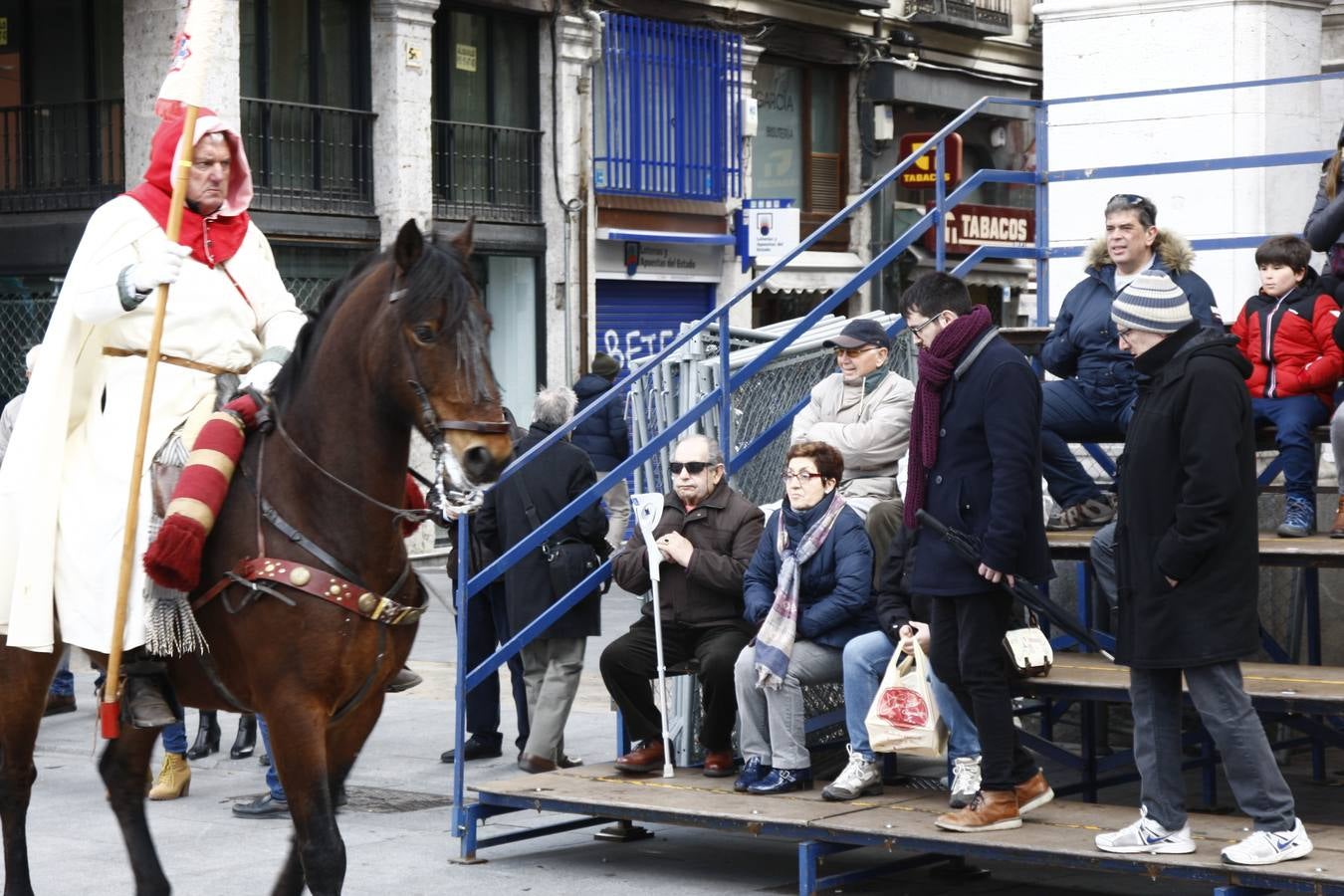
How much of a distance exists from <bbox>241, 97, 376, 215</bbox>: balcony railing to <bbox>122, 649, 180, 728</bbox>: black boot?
13756mm

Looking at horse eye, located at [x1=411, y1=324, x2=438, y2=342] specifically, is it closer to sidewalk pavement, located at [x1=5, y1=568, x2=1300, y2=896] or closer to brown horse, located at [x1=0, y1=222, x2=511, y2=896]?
brown horse, located at [x1=0, y1=222, x2=511, y2=896]

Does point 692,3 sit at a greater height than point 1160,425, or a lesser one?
greater

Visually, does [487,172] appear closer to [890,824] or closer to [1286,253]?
[1286,253]

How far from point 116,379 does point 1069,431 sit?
4.34 metres

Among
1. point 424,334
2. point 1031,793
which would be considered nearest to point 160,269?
point 424,334

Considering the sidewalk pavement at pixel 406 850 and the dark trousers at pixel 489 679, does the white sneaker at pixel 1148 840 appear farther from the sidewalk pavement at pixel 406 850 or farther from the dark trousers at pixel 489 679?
the dark trousers at pixel 489 679

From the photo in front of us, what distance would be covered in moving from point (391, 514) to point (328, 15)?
51.4 ft

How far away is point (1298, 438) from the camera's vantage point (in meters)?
8.48

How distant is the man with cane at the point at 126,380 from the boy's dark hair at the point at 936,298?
2256 mm

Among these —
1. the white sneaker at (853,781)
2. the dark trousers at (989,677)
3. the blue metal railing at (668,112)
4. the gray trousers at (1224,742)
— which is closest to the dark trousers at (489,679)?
the white sneaker at (853,781)

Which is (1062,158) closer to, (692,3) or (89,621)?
(89,621)

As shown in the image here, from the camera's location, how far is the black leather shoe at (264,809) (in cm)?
929

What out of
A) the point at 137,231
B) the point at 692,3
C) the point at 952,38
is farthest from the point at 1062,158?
the point at 952,38

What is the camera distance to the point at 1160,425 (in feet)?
21.3
